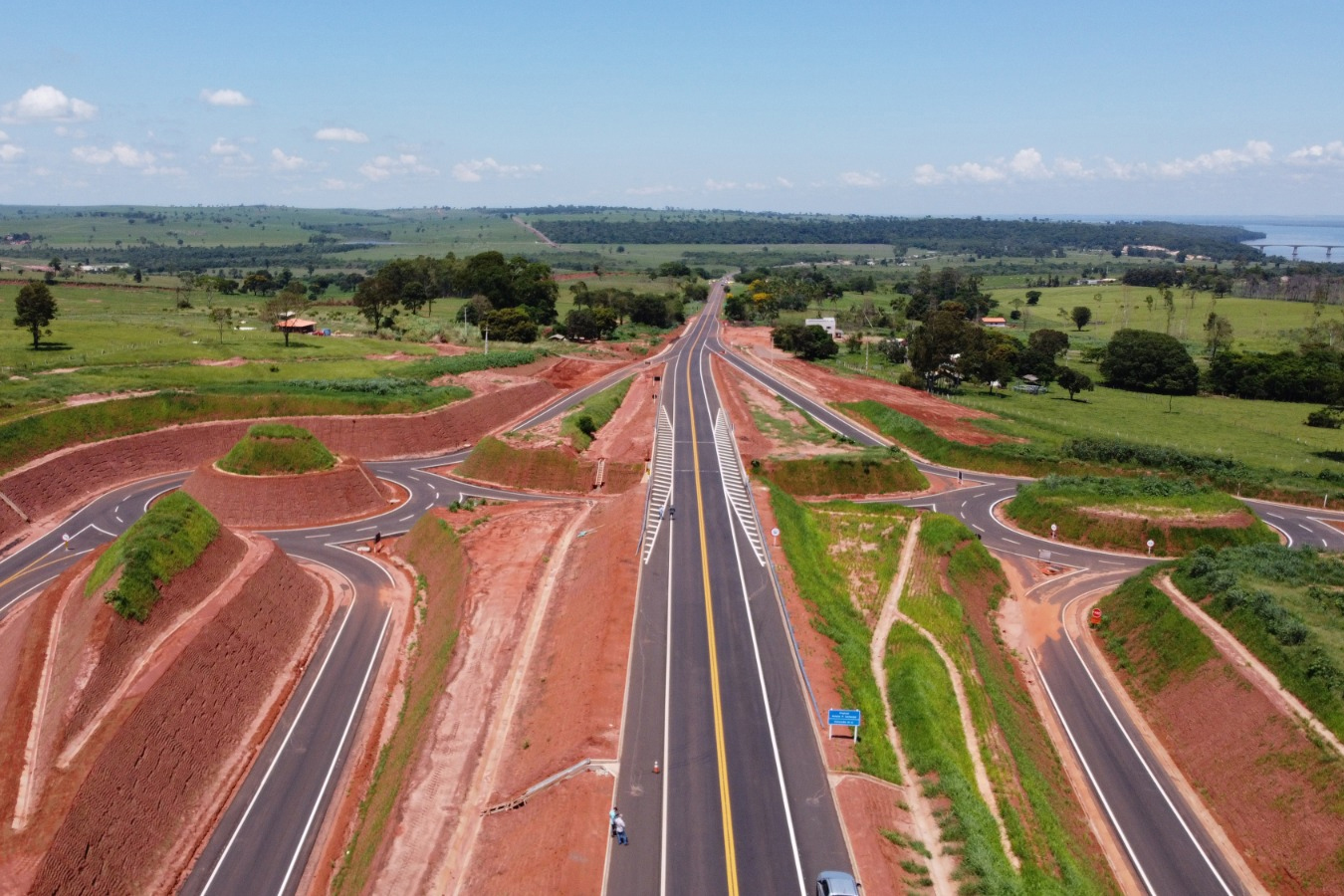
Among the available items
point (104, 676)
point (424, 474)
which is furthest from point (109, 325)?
point (104, 676)

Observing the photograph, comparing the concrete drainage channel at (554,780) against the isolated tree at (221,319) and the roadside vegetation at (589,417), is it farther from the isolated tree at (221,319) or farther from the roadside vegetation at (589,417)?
the isolated tree at (221,319)

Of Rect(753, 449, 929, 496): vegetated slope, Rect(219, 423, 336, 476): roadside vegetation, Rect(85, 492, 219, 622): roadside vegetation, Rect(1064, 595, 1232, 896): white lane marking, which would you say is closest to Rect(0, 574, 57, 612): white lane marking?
Rect(85, 492, 219, 622): roadside vegetation

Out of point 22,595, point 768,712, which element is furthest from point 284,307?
point 768,712

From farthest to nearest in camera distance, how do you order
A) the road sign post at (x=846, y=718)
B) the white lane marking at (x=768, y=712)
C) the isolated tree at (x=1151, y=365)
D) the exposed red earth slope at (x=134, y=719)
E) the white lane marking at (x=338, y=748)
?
the isolated tree at (x=1151, y=365), the white lane marking at (x=338, y=748), the road sign post at (x=846, y=718), the exposed red earth slope at (x=134, y=719), the white lane marking at (x=768, y=712)

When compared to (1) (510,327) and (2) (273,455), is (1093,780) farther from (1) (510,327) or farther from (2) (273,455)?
(1) (510,327)

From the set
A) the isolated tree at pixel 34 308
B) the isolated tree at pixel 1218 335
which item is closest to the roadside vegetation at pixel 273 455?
the isolated tree at pixel 34 308

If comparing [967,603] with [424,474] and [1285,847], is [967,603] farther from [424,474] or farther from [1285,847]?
[424,474]
